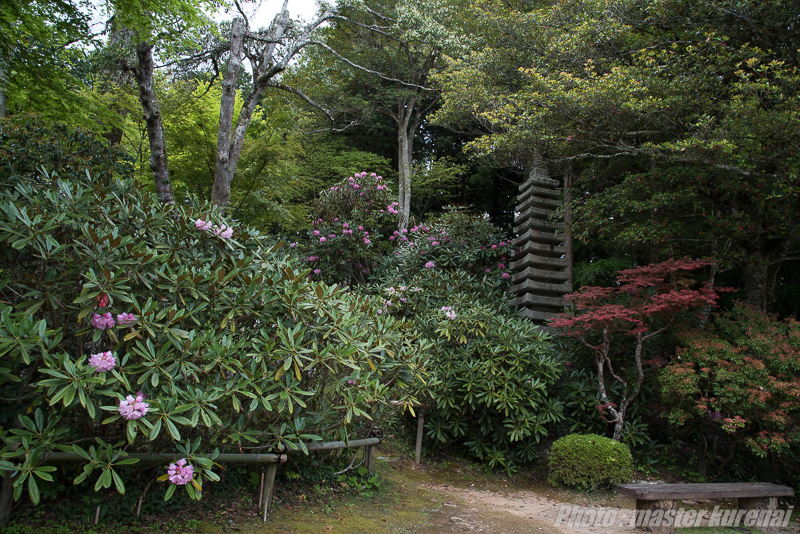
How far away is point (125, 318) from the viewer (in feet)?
8.13

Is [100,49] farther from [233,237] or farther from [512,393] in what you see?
[512,393]

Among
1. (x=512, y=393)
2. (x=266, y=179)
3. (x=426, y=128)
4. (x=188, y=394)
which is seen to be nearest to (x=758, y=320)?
(x=512, y=393)

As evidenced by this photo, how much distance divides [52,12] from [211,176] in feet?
13.4

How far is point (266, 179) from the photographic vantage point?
8.73 meters

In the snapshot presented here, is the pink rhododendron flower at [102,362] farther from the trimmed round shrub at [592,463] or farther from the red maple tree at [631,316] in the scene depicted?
the red maple tree at [631,316]

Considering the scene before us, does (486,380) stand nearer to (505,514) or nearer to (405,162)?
(505,514)

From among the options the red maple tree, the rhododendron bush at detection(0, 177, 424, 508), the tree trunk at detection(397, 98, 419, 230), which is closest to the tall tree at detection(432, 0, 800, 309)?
the red maple tree

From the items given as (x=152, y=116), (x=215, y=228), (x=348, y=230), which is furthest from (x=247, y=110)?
(x=215, y=228)

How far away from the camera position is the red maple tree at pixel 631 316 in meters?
4.92

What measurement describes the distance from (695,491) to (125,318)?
4.09 meters

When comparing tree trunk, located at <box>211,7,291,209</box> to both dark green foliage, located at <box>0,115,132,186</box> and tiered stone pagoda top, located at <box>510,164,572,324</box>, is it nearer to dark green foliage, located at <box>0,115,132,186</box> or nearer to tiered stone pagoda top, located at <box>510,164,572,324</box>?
dark green foliage, located at <box>0,115,132,186</box>

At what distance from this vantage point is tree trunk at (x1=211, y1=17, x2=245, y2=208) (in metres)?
5.93

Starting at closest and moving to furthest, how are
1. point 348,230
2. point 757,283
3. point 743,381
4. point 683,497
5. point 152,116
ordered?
point 683,497
point 743,381
point 152,116
point 757,283
point 348,230

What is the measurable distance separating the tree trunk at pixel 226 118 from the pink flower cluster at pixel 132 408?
156 inches
